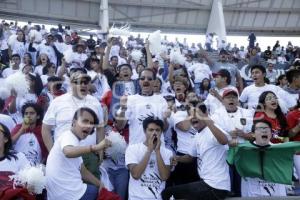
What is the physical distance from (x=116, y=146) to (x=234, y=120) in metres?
1.56

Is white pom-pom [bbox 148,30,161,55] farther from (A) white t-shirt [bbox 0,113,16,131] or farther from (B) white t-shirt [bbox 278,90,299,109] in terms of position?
(A) white t-shirt [bbox 0,113,16,131]

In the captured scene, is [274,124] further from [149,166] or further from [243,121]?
[149,166]

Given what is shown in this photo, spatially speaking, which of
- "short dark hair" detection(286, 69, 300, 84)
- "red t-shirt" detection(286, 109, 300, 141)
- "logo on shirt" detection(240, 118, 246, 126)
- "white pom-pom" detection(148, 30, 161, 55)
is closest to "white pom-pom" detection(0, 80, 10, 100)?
"white pom-pom" detection(148, 30, 161, 55)

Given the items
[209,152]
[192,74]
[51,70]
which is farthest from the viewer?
[192,74]

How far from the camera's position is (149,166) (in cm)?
528

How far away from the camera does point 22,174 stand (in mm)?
4254

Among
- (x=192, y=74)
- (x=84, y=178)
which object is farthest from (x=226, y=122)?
(x=192, y=74)

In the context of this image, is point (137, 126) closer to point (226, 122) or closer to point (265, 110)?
point (226, 122)

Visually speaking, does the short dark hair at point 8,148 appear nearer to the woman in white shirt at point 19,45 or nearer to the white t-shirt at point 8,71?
the white t-shirt at point 8,71

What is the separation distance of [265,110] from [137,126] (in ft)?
5.82

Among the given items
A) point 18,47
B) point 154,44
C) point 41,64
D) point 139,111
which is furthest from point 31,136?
point 18,47

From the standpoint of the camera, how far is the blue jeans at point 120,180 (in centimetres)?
578

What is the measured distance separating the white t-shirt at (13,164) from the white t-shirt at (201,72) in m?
7.18

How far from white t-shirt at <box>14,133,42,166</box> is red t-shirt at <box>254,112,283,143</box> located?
2812 mm
